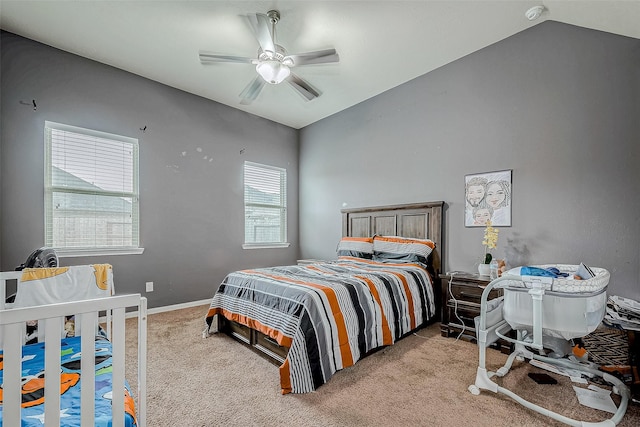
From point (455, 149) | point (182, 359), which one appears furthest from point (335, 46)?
point (182, 359)

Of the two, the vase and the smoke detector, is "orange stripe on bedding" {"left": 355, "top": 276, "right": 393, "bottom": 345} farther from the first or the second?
the smoke detector

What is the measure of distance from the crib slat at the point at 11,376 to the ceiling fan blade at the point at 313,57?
2427 millimetres

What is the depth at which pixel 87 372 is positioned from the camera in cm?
99

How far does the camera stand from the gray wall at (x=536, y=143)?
2.41 meters

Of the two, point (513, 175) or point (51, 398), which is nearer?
point (51, 398)

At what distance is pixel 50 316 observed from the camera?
3.14 ft

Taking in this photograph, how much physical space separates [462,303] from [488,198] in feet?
3.81

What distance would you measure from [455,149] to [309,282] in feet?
7.77

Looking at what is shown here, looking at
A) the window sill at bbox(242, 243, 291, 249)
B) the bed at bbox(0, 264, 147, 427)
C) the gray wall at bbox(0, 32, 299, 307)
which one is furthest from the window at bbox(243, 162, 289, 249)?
the bed at bbox(0, 264, 147, 427)

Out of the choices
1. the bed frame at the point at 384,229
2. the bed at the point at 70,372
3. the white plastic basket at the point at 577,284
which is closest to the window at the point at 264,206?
the bed frame at the point at 384,229

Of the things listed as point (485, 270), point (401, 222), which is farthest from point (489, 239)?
point (401, 222)

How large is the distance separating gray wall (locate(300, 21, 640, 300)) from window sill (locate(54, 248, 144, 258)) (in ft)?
10.5

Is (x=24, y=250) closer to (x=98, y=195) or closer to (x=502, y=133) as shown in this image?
(x=98, y=195)

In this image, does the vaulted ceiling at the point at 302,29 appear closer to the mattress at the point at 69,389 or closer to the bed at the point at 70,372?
the bed at the point at 70,372
